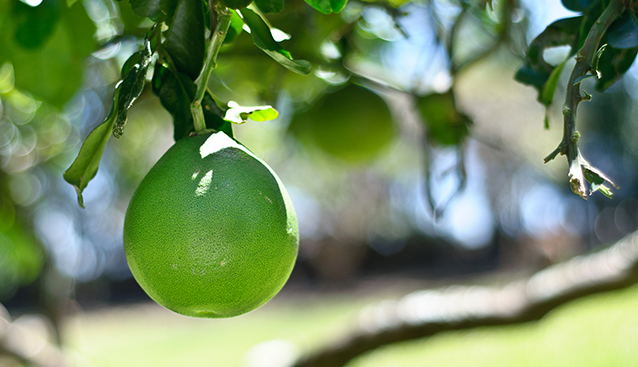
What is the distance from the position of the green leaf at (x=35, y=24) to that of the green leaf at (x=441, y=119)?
997mm

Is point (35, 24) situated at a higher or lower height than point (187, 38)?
lower

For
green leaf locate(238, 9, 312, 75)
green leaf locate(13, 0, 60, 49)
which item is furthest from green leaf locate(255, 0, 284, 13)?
green leaf locate(13, 0, 60, 49)

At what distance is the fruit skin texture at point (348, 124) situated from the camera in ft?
5.10

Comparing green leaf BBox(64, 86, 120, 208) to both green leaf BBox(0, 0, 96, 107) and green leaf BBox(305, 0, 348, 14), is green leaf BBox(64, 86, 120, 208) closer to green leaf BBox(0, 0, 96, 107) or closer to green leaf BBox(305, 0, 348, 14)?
green leaf BBox(305, 0, 348, 14)

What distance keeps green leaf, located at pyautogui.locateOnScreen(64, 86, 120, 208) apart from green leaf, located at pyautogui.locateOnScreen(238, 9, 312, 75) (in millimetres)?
201

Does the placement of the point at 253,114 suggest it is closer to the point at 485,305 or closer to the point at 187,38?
the point at 187,38

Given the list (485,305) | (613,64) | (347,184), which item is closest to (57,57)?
(613,64)

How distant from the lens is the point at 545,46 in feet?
2.91

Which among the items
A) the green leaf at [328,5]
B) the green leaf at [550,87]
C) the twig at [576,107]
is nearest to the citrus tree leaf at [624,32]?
the twig at [576,107]

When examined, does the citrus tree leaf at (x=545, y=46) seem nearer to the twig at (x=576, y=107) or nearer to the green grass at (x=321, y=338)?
the twig at (x=576, y=107)

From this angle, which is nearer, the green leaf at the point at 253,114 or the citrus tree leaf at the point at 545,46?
the green leaf at the point at 253,114

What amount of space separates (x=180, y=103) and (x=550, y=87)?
0.60m

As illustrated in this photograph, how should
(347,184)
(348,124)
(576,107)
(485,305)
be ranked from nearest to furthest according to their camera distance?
(576,107) → (348,124) → (485,305) → (347,184)

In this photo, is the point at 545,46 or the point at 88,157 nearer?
the point at 88,157
